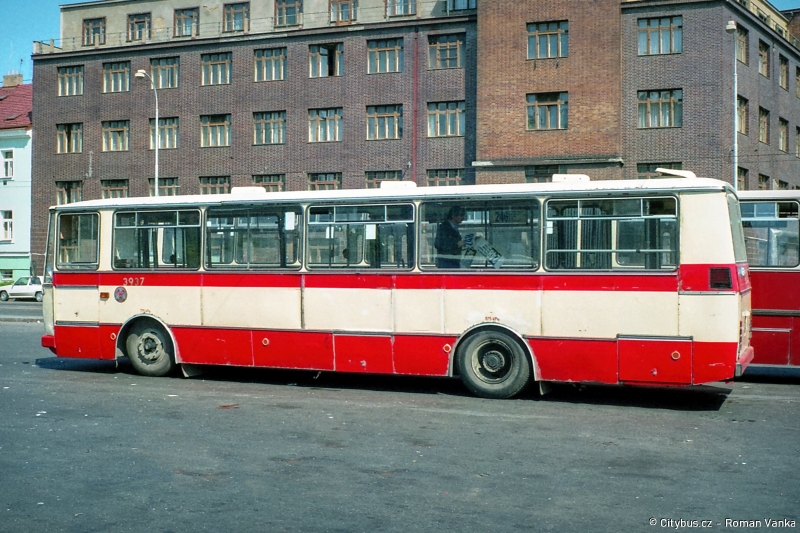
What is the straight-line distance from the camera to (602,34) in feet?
129

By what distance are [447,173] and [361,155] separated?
175 inches

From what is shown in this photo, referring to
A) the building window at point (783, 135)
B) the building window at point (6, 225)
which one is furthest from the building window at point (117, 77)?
the building window at point (783, 135)

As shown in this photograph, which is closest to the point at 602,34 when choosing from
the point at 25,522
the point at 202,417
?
the point at 202,417

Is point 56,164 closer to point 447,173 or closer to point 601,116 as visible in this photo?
point 447,173

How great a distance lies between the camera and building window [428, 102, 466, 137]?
42.8m

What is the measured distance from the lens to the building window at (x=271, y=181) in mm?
46312

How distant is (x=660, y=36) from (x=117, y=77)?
1115 inches

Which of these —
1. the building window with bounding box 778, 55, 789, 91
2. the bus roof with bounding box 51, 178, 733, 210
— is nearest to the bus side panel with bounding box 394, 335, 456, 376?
the bus roof with bounding box 51, 178, 733, 210

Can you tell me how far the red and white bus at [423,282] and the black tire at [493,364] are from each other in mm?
21

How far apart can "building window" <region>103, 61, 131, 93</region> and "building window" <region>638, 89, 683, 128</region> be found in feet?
88.3

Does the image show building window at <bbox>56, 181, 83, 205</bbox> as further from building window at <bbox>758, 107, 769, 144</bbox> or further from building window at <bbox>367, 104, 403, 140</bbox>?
building window at <bbox>758, 107, 769, 144</bbox>

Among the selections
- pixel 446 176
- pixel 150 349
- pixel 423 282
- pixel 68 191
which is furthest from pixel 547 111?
pixel 423 282

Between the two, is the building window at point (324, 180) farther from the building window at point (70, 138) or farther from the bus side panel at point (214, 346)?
the bus side panel at point (214, 346)

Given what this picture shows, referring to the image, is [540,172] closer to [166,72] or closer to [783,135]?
[783,135]
